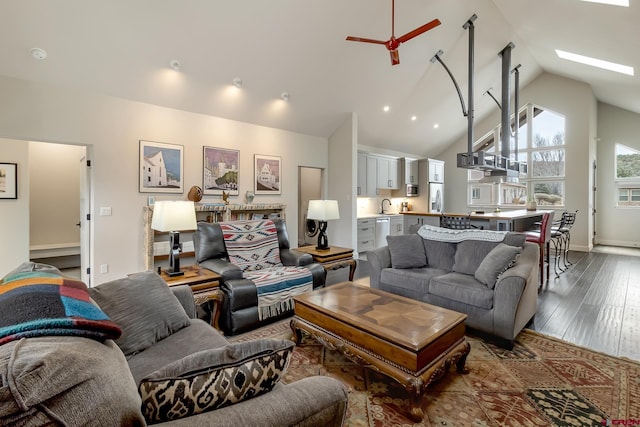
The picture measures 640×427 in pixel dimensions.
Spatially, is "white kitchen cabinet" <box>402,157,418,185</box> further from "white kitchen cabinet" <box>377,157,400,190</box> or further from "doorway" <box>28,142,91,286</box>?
"doorway" <box>28,142,91,286</box>

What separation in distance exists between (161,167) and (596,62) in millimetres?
7778

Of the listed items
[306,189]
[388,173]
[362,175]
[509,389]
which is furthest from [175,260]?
[388,173]

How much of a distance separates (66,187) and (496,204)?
407 inches

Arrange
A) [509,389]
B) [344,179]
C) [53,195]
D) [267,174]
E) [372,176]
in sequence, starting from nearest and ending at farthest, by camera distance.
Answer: [509,389]
[53,195]
[267,174]
[344,179]
[372,176]

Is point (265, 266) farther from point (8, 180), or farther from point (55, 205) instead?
point (55, 205)

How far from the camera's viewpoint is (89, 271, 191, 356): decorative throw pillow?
1635mm

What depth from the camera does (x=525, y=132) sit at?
27.5 ft

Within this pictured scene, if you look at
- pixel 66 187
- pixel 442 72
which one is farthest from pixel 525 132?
pixel 66 187

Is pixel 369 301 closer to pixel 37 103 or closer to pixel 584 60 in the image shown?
pixel 37 103

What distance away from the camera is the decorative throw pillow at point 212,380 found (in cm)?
88

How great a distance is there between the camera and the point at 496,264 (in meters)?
2.82

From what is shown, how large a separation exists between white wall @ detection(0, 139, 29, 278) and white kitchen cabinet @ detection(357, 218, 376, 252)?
5.76 meters

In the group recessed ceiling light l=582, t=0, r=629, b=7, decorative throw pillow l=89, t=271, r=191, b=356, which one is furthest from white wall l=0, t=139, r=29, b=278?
recessed ceiling light l=582, t=0, r=629, b=7

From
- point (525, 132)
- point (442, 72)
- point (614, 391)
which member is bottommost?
point (614, 391)
